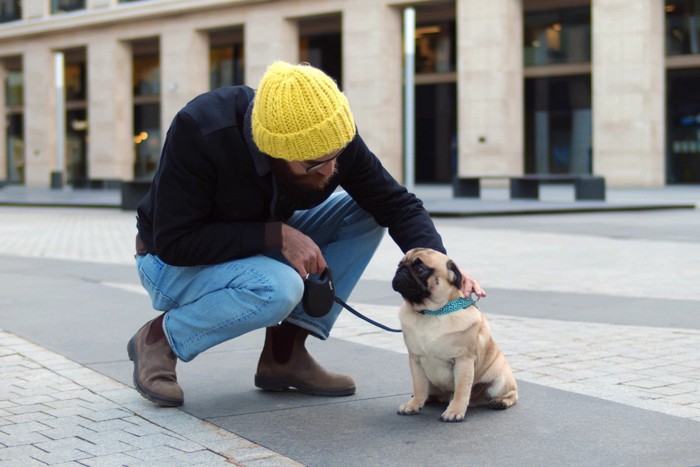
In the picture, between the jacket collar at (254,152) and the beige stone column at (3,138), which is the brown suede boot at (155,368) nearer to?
the jacket collar at (254,152)

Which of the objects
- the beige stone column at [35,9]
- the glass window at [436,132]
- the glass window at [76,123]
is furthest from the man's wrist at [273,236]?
the glass window at [76,123]

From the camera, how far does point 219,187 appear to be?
3961 millimetres

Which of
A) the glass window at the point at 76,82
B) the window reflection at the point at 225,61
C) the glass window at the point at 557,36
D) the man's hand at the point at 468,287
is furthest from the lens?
the glass window at the point at 76,82

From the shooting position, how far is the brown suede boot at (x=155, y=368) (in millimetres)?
4172

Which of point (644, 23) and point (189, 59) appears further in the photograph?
point (189, 59)

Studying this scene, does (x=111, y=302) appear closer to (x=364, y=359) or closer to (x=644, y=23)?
(x=364, y=359)

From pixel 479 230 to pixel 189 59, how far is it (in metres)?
27.2

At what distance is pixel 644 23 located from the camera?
99.0 feet

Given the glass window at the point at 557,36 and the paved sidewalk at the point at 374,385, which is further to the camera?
the glass window at the point at 557,36

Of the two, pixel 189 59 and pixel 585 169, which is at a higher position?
pixel 189 59

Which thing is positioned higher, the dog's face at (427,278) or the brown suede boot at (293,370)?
the dog's face at (427,278)

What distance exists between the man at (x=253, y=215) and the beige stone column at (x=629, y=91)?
27.5 metres

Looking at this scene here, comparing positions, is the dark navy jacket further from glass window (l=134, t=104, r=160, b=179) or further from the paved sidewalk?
glass window (l=134, t=104, r=160, b=179)

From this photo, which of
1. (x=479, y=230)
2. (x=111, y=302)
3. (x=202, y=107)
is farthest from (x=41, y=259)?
(x=202, y=107)
